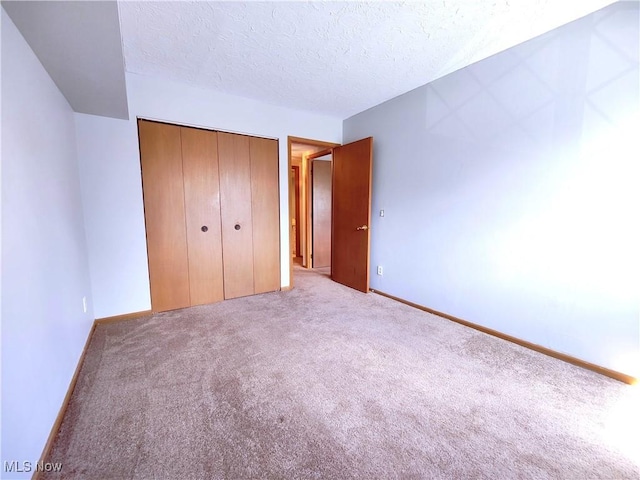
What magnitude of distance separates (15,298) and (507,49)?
3.50m

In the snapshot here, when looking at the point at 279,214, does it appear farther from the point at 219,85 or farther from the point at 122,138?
Result: the point at 122,138

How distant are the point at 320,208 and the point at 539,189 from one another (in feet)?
11.9

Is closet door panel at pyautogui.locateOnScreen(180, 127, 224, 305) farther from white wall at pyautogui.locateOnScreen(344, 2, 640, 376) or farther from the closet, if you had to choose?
white wall at pyautogui.locateOnScreen(344, 2, 640, 376)

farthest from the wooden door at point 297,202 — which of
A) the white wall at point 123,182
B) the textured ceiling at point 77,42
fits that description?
the textured ceiling at point 77,42

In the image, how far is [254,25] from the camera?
191 centimetres

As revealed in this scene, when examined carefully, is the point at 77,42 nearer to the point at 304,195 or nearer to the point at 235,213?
the point at 235,213

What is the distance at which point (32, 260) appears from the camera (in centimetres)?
129

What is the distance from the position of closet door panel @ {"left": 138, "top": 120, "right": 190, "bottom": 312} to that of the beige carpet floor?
543mm

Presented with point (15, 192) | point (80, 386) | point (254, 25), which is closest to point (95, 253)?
point (80, 386)

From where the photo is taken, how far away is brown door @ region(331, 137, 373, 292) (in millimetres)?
3467

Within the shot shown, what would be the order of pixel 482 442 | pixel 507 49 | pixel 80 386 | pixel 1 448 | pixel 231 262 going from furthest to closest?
pixel 231 262 < pixel 507 49 < pixel 80 386 < pixel 482 442 < pixel 1 448

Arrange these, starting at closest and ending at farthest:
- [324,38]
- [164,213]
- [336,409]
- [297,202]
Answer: [336,409] → [324,38] → [164,213] → [297,202]

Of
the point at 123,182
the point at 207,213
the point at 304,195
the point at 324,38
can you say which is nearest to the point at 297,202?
the point at 304,195

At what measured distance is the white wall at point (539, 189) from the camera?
1.75m
